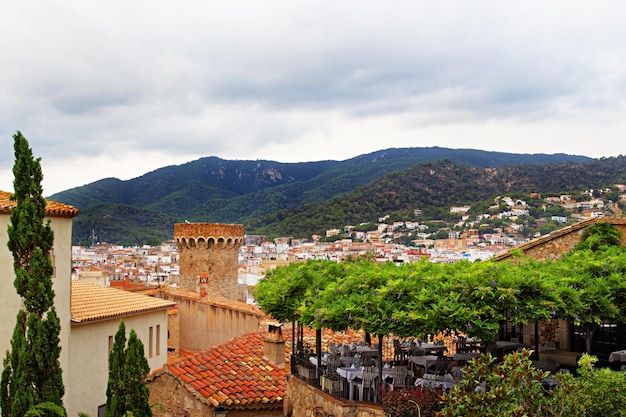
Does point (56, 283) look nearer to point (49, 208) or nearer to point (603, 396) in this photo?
point (49, 208)

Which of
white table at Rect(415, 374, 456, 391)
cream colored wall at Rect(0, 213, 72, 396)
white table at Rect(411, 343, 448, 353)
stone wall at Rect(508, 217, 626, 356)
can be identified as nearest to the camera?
white table at Rect(415, 374, 456, 391)

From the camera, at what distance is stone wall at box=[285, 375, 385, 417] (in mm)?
11266

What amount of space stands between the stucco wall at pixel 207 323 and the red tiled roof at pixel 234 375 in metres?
6.21

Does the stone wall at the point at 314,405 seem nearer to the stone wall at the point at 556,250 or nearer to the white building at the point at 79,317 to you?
the stone wall at the point at 556,250

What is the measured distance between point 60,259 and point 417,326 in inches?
349

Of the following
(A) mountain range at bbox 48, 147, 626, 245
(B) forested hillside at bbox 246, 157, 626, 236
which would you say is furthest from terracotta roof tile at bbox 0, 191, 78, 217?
(B) forested hillside at bbox 246, 157, 626, 236

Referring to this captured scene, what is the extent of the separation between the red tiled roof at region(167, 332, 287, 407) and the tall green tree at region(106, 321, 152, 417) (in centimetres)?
369

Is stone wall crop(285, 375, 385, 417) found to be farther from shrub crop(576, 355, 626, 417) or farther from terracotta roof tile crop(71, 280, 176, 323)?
terracotta roof tile crop(71, 280, 176, 323)

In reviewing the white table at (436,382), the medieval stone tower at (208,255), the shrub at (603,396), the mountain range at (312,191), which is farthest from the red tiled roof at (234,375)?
the mountain range at (312,191)

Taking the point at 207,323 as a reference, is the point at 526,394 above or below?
above

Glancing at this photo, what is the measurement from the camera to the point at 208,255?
127 feet

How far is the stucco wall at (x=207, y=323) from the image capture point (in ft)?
81.8

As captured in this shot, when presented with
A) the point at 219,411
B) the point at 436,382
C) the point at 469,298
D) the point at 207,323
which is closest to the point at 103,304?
the point at 219,411

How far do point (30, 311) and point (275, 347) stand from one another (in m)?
8.28
